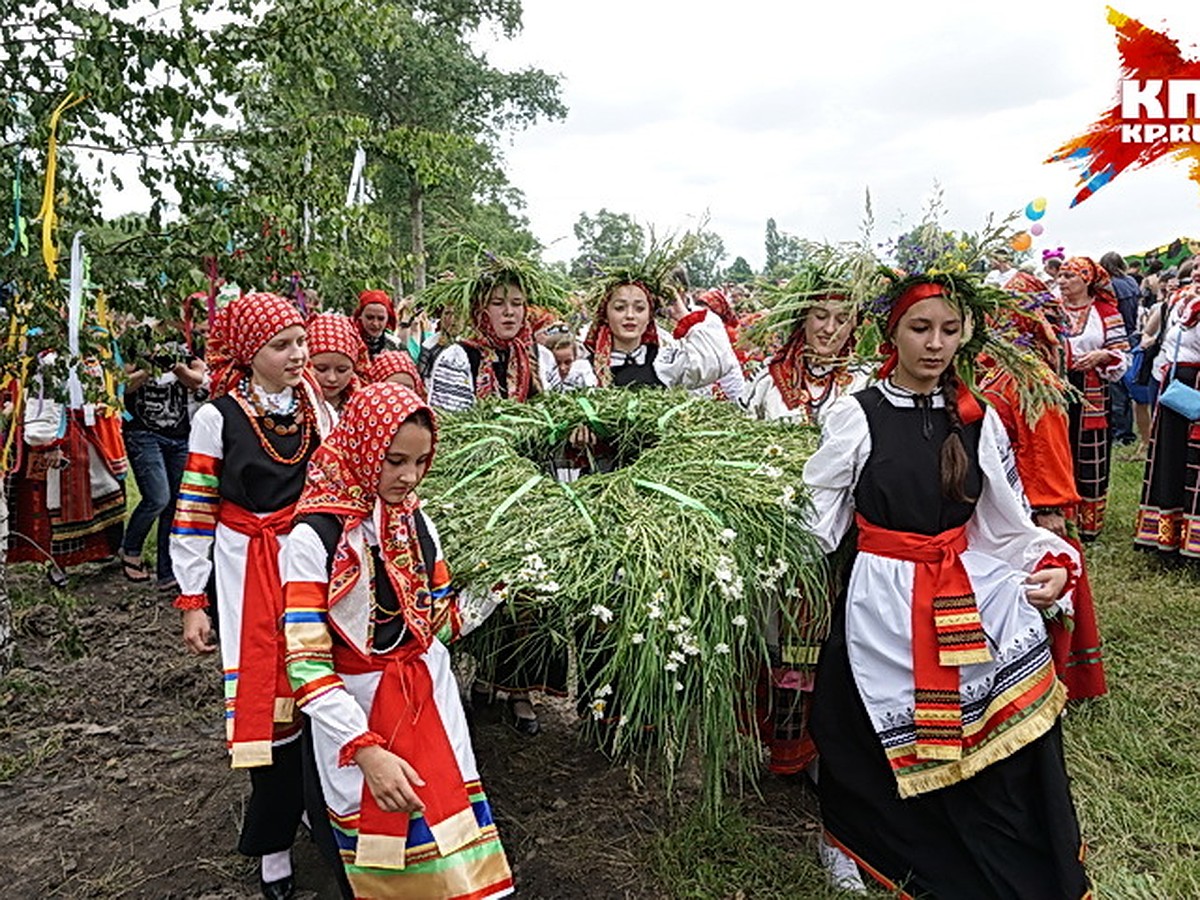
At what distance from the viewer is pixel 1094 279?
259 inches

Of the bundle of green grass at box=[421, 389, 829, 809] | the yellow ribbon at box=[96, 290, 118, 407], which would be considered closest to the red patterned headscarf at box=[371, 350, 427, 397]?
the bundle of green grass at box=[421, 389, 829, 809]

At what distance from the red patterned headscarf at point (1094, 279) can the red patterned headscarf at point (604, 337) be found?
3426 mm

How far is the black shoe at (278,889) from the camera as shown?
2914 mm

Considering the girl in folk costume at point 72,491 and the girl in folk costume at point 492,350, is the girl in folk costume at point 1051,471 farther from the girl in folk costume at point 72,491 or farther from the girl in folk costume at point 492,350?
the girl in folk costume at point 72,491

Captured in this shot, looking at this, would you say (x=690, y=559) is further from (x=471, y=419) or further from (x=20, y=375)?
(x=20, y=375)

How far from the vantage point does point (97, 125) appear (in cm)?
398

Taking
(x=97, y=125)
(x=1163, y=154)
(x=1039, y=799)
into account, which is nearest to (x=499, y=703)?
(x=1039, y=799)

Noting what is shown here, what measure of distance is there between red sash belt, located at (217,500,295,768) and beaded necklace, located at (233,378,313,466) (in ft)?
0.57

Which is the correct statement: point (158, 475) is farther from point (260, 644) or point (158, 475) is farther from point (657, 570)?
point (657, 570)

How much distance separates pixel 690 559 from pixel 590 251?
2.77 m

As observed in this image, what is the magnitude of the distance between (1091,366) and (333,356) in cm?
510

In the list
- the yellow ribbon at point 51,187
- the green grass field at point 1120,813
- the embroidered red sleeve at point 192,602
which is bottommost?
the green grass field at point 1120,813

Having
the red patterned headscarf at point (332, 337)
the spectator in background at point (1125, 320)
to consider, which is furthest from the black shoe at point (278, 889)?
the spectator in background at point (1125, 320)

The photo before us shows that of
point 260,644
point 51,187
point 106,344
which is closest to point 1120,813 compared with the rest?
point 260,644
